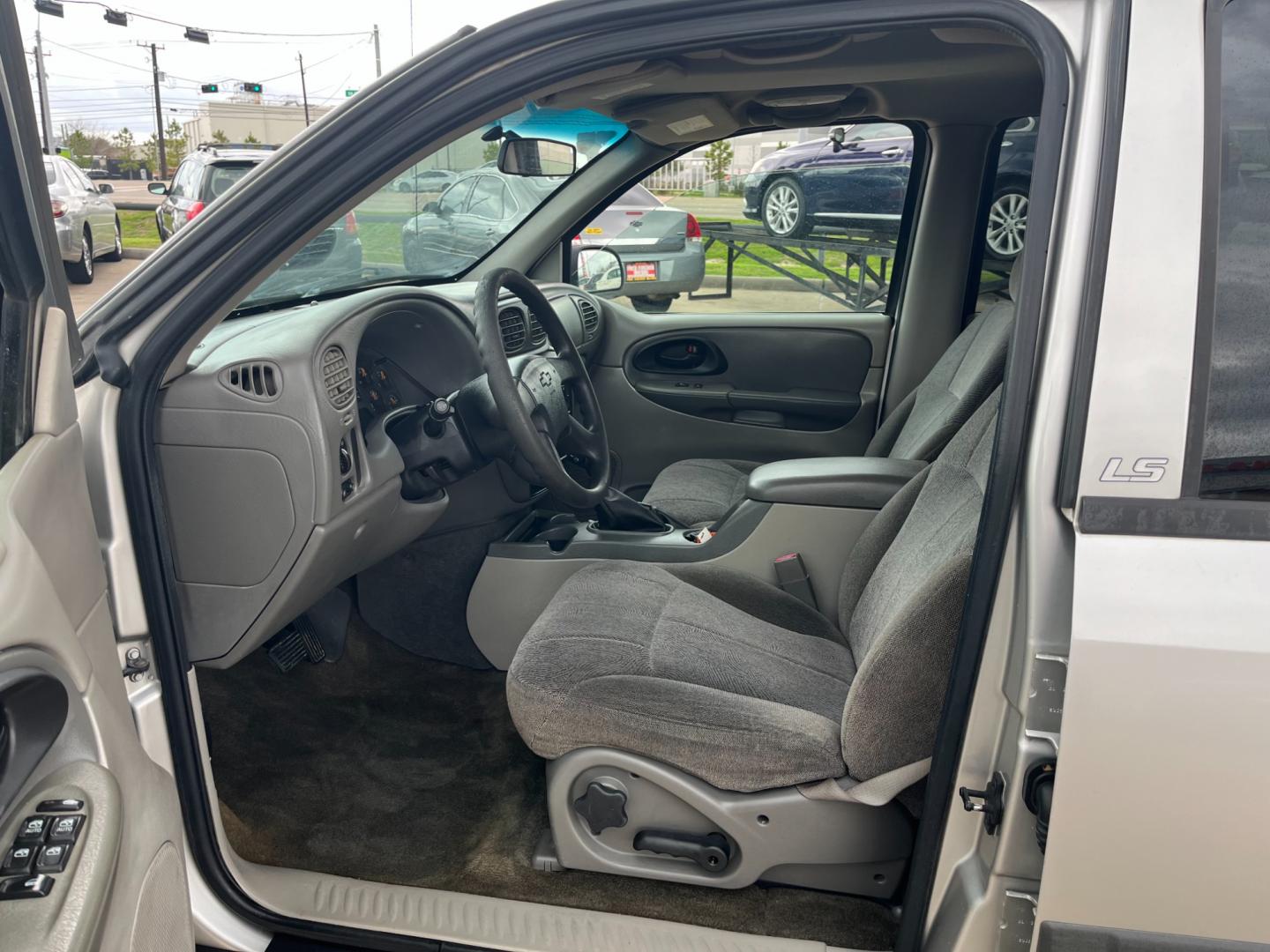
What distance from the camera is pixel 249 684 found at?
2348 millimetres

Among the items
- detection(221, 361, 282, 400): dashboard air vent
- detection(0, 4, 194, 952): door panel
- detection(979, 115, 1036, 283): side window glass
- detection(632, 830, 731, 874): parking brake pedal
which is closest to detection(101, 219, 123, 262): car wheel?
detection(221, 361, 282, 400): dashboard air vent

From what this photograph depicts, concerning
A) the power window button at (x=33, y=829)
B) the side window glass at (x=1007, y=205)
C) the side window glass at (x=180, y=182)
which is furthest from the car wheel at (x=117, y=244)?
the power window button at (x=33, y=829)

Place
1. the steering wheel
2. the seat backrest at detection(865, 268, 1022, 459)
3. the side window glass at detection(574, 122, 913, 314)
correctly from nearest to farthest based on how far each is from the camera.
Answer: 1. the steering wheel
2. the seat backrest at detection(865, 268, 1022, 459)
3. the side window glass at detection(574, 122, 913, 314)

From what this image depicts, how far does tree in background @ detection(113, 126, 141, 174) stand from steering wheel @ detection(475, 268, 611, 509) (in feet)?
50.4

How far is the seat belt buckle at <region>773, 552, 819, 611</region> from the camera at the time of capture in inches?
88.4

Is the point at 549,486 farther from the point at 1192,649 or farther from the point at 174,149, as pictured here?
the point at 174,149

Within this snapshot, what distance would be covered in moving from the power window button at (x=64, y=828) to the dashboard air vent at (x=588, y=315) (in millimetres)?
2505

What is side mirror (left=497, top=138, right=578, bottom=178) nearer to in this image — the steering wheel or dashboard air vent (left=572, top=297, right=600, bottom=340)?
the steering wheel

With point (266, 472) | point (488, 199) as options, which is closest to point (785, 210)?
point (488, 199)

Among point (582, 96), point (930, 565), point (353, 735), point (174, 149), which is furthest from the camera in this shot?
point (174, 149)

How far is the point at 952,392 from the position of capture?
7.98ft

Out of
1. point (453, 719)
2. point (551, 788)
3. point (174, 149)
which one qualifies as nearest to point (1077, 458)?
point (551, 788)

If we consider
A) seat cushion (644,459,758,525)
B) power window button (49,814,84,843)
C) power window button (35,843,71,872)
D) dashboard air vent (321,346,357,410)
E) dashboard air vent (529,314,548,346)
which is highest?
dashboard air vent (321,346,357,410)

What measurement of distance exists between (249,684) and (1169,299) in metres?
2.11
